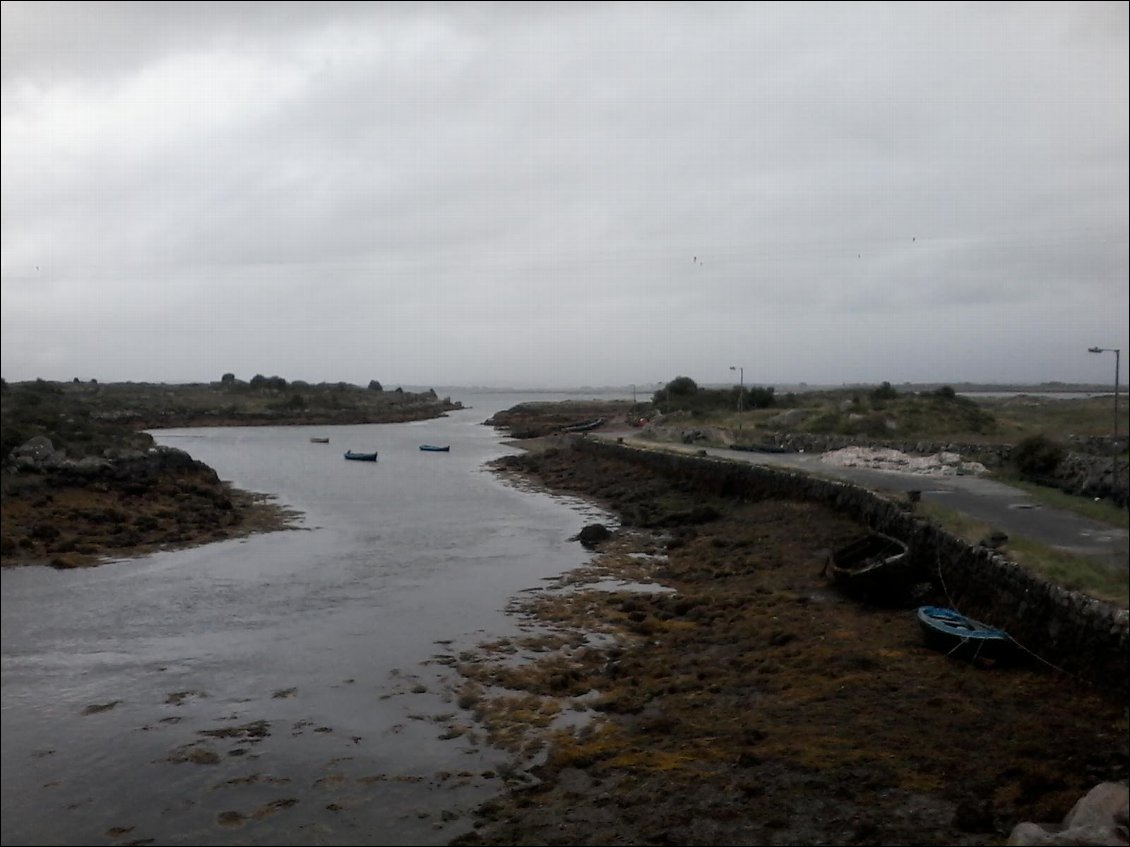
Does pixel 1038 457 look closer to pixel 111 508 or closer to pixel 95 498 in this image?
pixel 111 508

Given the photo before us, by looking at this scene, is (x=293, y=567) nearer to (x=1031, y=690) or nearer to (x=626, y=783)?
(x=626, y=783)

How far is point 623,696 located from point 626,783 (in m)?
3.06

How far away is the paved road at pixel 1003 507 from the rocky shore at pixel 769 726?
8.78ft

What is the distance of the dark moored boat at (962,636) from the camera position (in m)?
12.5

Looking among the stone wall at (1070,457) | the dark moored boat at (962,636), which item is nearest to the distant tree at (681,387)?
the stone wall at (1070,457)

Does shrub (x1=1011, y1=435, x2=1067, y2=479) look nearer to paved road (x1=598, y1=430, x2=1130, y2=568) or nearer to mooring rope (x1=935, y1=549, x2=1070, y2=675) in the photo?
paved road (x1=598, y1=430, x2=1130, y2=568)

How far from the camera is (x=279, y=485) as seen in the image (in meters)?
44.4

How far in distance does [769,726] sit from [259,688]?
822cm

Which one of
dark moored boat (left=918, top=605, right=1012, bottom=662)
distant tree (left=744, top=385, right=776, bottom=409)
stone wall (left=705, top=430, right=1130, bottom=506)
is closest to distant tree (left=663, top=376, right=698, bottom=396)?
distant tree (left=744, top=385, right=776, bottom=409)

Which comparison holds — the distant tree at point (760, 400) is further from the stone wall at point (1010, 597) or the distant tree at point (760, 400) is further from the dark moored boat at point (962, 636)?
the dark moored boat at point (962, 636)

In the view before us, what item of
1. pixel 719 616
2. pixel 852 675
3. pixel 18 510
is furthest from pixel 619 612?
pixel 18 510

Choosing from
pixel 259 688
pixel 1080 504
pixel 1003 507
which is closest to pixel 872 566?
pixel 1003 507

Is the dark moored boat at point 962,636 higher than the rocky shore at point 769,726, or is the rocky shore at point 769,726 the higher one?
the dark moored boat at point 962,636

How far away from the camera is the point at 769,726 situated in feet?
36.7
